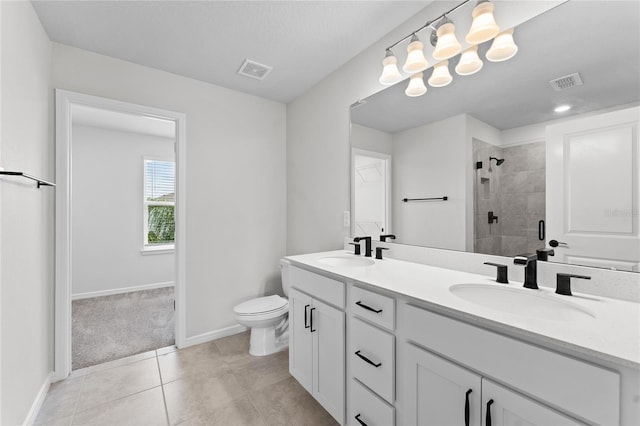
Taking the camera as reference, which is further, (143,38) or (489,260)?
(143,38)

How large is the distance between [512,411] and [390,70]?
1774 mm

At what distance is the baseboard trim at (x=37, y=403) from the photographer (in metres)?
1.57

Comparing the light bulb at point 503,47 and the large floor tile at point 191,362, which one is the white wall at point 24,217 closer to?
the large floor tile at point 191,362

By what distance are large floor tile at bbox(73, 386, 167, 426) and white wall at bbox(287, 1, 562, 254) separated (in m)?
1.59

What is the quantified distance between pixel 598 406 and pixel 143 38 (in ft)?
9.44

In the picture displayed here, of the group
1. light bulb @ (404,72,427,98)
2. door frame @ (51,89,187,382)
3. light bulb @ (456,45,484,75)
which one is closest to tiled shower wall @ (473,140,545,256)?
light bulb @ (456,45,484,75)

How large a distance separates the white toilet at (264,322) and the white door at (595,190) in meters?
1.77

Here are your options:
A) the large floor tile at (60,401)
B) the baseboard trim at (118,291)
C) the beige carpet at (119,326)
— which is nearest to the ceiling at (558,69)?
the large floor tile at (60,401)

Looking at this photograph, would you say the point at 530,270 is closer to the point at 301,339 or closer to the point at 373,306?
Answer: the point at 373,306

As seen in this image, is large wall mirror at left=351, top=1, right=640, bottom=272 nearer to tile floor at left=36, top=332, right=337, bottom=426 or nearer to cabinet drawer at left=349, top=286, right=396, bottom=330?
cabinet drawer at left=349, top=286, right=396, bottom=330

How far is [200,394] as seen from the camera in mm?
1874

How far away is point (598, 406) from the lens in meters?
0.67

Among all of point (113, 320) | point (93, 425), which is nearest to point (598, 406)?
point (93, 425)

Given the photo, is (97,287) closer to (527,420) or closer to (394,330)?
(394,330)
